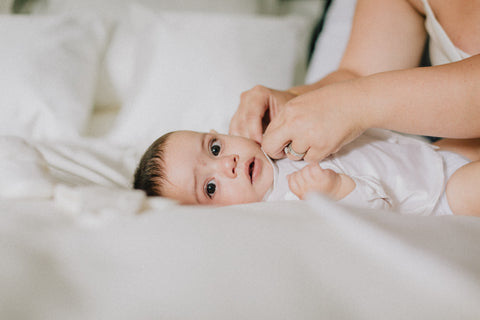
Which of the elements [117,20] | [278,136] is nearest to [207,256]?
[278,136]

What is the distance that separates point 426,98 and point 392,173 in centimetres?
27

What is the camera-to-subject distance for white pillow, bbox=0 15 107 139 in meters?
1.27

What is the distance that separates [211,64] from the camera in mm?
1392

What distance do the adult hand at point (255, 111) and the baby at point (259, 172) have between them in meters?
0.04

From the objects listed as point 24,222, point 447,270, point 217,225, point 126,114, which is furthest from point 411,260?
point 126,114

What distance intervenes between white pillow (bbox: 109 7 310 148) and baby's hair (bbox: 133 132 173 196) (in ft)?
1.17

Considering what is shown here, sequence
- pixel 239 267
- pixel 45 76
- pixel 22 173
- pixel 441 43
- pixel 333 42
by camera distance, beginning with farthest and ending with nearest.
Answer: pixel 333 42, pixel 45 76, pixel 441 43, pixel 22 173, pixel 239 267

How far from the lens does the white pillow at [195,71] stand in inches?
53.9

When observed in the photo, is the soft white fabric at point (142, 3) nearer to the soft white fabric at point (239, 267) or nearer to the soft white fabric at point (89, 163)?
the soft white fabric at point (89, 163)

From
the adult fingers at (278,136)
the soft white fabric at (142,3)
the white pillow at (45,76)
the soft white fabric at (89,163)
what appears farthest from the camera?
the soft white fabric at (142,3)

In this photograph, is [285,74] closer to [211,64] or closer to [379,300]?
[211,64]

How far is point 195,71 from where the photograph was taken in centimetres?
139

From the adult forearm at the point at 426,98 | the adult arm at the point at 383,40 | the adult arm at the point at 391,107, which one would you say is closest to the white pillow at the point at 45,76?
the adult arm at the point at 383,40

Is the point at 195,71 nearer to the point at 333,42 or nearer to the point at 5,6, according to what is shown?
the point at 333,42
